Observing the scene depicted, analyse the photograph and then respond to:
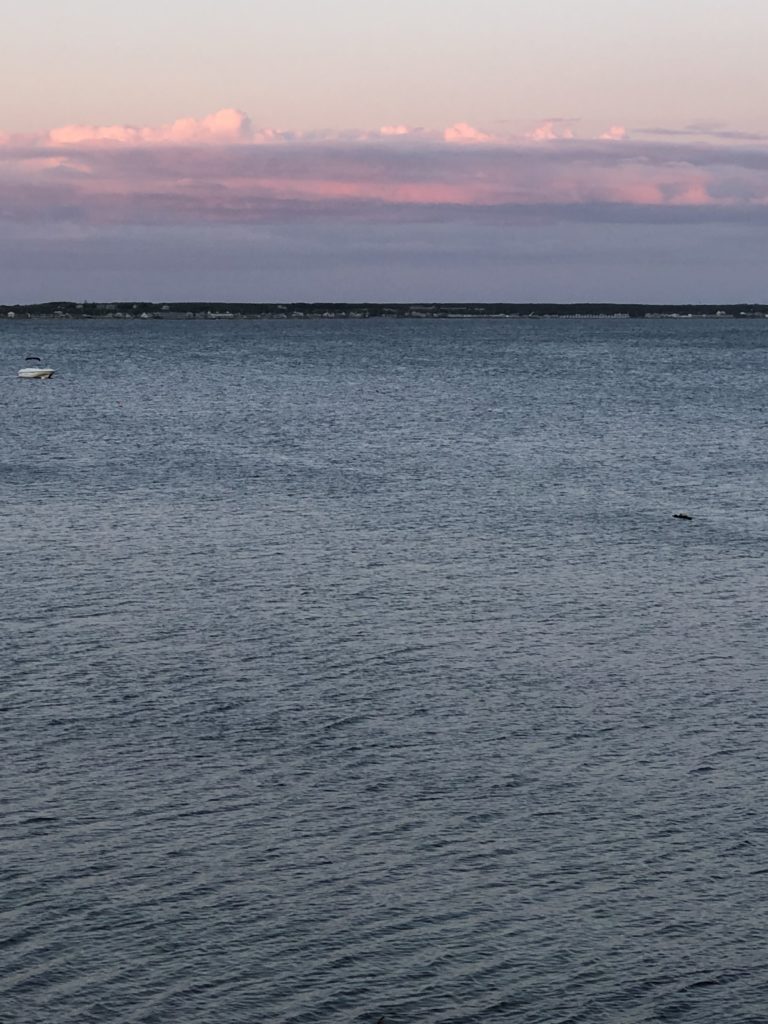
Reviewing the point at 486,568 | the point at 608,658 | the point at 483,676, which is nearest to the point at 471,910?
the point at 483,676

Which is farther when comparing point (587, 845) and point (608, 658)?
point (608, 658)

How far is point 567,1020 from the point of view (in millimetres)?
28562

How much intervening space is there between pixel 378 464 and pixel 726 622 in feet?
175

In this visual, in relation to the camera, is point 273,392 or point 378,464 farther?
point 273,392

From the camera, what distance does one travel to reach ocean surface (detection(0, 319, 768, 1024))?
30391mm

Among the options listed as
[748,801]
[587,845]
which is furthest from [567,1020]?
[748,801]

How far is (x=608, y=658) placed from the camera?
5303cm

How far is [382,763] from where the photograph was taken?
41781 mm

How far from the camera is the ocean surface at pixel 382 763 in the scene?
30.4 m

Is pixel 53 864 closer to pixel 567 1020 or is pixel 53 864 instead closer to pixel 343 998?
pixel 343 998

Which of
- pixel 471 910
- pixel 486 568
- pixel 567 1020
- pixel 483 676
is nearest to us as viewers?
pixel 567 1020

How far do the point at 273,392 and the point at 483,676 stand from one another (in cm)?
15175

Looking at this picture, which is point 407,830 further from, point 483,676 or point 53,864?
point 483,676

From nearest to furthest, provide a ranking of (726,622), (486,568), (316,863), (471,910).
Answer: (471,910) → (316,863) → (726,622) → (486,568)
